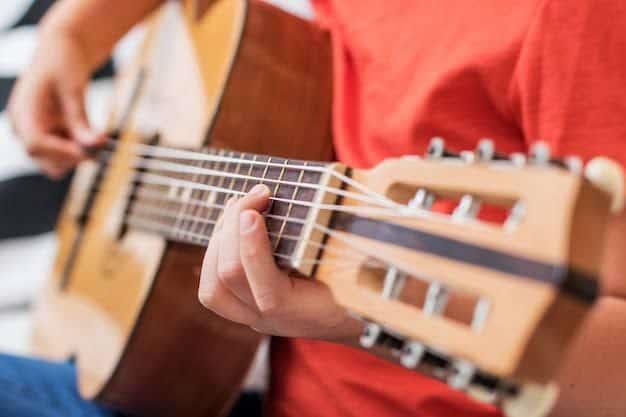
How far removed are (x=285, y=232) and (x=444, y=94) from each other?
0.22 metres

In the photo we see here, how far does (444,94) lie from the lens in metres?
0.64

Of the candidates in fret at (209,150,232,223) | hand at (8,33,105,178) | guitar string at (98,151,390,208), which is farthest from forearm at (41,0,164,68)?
fret at (209,150,232,223)

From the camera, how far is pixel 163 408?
33.3 inches

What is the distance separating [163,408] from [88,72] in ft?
1.57

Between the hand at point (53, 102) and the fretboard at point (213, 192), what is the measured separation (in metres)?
0.15

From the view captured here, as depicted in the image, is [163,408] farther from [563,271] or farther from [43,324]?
[563,271]

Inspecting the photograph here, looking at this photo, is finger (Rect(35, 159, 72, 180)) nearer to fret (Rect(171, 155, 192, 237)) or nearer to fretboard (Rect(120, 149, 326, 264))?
fretboard (Rect(120, 149, 326, 264))

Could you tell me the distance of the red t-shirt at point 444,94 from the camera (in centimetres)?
55

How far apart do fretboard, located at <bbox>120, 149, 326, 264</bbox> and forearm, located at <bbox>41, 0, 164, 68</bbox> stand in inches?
10.0

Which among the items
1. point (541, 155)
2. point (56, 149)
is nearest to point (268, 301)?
point (541, 155)

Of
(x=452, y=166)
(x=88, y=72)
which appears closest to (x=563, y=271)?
(x=452, y=166)

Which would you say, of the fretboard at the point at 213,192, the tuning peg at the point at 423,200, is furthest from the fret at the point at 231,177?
the tuning peg at the point at 423,200

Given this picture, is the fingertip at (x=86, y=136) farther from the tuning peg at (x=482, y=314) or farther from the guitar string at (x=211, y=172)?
the tuning peg at (x=482, y=314)

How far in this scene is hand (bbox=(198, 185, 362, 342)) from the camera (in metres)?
0.49
